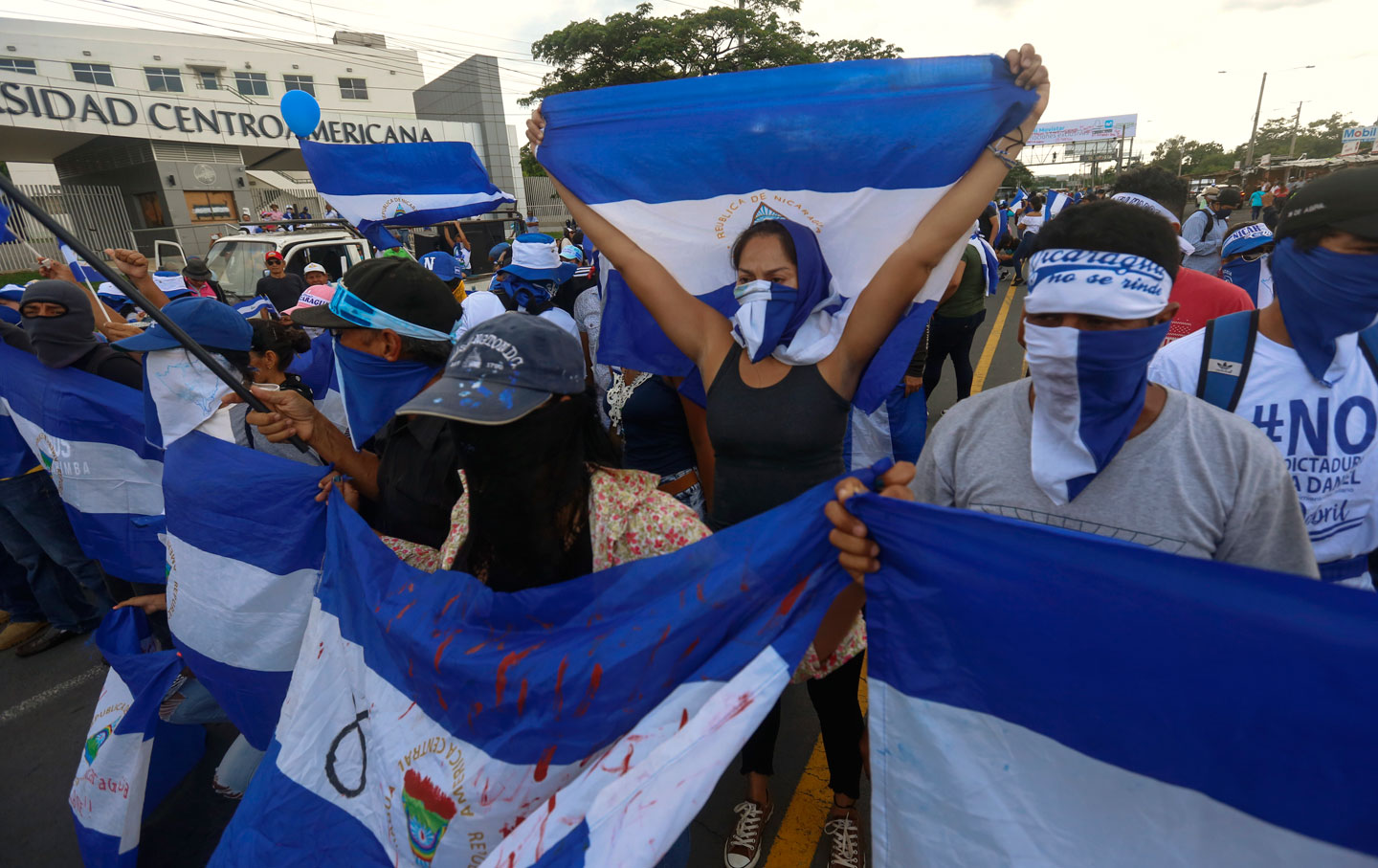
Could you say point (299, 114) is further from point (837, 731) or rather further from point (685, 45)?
point (685, 45)

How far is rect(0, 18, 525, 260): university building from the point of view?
27016 millimetres

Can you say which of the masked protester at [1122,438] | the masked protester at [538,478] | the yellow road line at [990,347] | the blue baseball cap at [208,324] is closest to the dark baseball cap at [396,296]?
the blue baseball cap at [208,324]

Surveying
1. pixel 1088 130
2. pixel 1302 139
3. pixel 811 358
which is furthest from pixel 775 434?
pixel 1302 139

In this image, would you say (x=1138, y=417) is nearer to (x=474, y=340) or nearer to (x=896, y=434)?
(x=474, y=340)

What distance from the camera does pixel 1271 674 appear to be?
3.27 feet

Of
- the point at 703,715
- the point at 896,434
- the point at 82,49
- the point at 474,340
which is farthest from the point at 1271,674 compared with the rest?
the point at 82,49

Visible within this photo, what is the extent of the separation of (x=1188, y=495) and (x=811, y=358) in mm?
979

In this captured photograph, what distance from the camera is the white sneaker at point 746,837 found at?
91.9 inches

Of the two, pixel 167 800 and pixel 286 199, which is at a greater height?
pixel 286 199

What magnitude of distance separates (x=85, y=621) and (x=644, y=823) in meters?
4.88

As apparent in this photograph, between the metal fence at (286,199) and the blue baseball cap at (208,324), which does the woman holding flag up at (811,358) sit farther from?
the metal fence at (286,199)

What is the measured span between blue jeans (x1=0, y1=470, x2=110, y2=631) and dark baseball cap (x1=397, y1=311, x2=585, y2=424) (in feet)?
12.5

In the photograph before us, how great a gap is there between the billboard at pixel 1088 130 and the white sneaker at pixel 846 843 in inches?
2646

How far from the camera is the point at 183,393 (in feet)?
7.77
